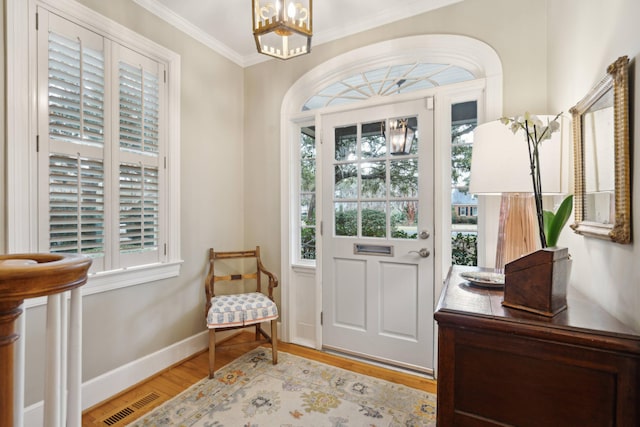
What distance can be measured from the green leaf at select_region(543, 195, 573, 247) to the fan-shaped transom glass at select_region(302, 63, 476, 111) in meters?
1.36

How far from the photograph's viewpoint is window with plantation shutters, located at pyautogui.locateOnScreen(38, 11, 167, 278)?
5.64ft

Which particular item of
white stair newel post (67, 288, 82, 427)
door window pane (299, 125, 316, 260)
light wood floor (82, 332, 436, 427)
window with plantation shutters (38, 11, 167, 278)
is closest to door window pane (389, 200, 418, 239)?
door window pane (299, 125, 316, 260)

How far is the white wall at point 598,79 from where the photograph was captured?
0.95 m

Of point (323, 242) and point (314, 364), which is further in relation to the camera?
point (323, 242)

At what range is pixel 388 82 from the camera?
95.1 inches

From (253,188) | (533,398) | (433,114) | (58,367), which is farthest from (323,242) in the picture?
(58,367)

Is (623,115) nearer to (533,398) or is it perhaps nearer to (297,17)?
(533,398)

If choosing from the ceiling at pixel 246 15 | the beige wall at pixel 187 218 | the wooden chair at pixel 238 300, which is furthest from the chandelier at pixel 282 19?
the wooden chair at pixel 238 300

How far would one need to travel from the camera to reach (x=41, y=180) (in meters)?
1.67

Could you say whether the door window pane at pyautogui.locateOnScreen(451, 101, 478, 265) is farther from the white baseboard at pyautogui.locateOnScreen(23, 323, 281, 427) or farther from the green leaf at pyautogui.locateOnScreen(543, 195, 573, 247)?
the white baseboard at pyautogui.locateOnScreen(23, 323, 281, 427)

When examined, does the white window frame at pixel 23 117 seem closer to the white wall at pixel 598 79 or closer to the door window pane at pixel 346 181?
the door window pane at pixel 346 181

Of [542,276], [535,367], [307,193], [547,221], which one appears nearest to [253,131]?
[307,193]

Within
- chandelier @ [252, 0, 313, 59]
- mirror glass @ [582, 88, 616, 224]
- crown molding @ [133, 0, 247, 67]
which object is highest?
crown molding @ [133, 0, 247, 67]

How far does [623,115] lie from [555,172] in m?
0.39
